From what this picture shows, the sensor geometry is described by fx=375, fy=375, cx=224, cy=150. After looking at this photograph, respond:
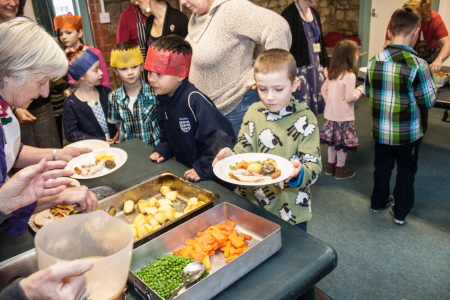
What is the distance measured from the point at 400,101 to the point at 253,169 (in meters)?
1.44

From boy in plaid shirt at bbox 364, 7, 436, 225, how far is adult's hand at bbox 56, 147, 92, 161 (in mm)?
1892

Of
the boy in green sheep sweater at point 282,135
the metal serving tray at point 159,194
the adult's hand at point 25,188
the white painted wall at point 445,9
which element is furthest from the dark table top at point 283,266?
the white painted wall at point 445,9

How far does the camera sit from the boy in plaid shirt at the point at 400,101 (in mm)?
2328

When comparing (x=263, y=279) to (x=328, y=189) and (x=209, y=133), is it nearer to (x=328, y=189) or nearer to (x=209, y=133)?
(x=209, y=133)

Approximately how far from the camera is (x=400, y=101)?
2439mm

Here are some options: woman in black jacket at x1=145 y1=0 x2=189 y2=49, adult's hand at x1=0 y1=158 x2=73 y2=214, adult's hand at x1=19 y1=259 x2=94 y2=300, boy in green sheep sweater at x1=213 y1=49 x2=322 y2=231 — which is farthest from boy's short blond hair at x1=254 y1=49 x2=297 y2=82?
woman in black jacket at x1=145 y1=0 x2=189 y2=49

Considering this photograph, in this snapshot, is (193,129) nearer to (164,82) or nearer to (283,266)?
(164,82)

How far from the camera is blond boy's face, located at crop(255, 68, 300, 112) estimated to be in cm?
158

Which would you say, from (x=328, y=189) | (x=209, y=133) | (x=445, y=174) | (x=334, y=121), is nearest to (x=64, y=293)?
(x=209, y=133)

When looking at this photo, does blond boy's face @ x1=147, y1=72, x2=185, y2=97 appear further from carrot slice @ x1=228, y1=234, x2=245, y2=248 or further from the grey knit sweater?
carrot slice @ x1=228, y1=234, x2=245, y2=248

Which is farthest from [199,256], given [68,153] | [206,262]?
[68,153]

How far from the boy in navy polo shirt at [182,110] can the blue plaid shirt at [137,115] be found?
0.44 m

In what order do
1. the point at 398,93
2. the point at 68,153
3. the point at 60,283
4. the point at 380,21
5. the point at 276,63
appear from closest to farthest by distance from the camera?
1. the point at 60,283
2. the point at 276,63
3. the point at 68,153
4. the point at 398,93
5. the point at 380,21

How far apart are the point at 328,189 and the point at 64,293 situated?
2784 mm
